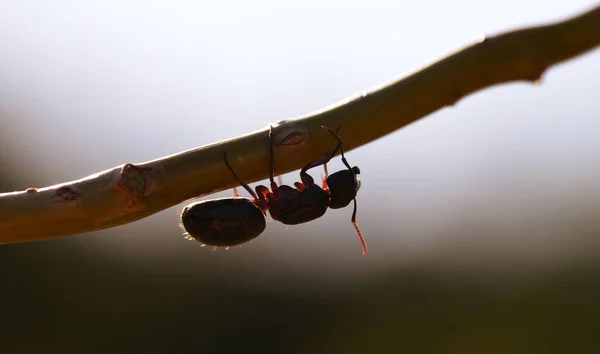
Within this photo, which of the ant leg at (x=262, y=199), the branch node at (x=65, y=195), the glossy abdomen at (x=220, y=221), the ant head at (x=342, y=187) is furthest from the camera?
the ant head at (x=342, y=187)

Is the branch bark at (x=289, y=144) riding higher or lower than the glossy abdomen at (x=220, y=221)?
lower

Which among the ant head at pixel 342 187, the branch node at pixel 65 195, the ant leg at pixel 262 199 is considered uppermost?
the ant head at pixel 342 187

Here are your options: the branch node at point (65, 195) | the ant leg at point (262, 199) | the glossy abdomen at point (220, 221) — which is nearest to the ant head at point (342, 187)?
the ant leg at point (262, 199)

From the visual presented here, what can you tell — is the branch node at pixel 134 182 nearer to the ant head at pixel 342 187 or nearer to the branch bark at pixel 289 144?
the branch bark at pixel 289 144

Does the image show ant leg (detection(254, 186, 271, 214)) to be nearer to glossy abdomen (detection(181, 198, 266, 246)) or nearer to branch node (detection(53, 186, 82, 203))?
glossy abdomen (detection(181, 198, 266, 246))

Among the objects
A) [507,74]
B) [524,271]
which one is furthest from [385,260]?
[507,74]

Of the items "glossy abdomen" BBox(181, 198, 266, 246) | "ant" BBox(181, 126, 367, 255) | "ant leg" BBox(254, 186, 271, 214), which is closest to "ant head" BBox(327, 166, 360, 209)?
"ant" BBox(181, 126, 367, 255)

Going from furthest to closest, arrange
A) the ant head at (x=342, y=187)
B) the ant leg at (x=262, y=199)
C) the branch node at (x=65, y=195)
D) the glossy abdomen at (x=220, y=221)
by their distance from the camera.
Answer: the ant head at (x=342, y=187)
the ant leg at (x=262, y=199)
the glossy abdomen at (x=220, y=221)
the branch node at (x=65, y=195)
